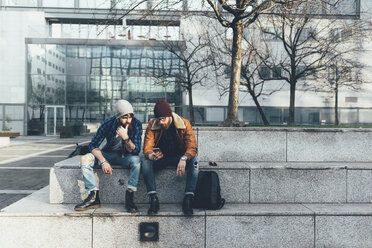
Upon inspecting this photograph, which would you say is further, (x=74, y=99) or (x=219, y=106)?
(x=74, y=99)

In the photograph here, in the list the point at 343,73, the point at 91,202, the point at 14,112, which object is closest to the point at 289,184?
the point at 91,202

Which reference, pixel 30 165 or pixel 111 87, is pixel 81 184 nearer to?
pixel 30 165

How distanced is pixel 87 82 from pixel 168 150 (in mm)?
22003

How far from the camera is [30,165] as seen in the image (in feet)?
29.8

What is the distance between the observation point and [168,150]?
13.1 ft

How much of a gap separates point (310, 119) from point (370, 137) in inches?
712

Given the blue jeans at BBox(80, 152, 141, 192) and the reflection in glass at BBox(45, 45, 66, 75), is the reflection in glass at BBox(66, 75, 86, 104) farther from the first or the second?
the blue jeans at BBox(80, 152, 141, 192)

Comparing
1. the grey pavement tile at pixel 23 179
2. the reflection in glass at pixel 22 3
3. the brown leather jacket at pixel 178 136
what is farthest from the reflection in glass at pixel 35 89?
the brown leather jacket at pixel 178 136

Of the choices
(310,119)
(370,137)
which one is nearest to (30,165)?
(370,137)

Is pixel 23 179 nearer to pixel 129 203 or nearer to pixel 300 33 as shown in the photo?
pixel 129 203

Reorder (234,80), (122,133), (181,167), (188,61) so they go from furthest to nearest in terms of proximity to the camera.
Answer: (188,61), (234,80), (122,133), (181,167)

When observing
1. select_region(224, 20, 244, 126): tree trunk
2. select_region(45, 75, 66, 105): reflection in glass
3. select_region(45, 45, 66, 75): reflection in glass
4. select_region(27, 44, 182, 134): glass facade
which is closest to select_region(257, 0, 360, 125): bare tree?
select_region(224, 20, 244, 126): tree trunk

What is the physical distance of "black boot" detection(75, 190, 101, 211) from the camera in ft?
11.9

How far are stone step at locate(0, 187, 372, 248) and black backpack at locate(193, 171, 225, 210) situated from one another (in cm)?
12
